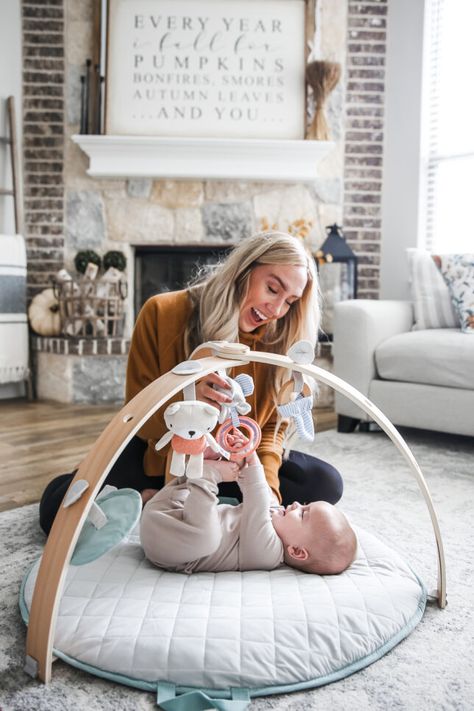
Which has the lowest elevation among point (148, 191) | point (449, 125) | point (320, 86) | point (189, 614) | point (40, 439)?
point (40, 439)

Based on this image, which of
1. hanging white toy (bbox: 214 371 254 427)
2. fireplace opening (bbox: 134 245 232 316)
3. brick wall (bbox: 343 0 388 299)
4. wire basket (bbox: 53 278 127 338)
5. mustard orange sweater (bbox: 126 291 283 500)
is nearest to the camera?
hanging white toy (bbox: 214 371 254 427)

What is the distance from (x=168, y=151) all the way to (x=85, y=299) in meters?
0.91

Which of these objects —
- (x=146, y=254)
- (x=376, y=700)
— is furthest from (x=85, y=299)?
(x=376, y=700)

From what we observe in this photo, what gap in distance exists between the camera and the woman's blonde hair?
142 centimetres

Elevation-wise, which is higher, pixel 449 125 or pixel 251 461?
pixel 449 125

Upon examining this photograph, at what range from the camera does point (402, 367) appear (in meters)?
2.72

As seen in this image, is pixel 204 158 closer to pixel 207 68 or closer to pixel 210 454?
pixel 207 68

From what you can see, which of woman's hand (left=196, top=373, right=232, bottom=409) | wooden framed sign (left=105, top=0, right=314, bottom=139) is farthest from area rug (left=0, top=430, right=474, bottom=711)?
wooden framed sign (left=105, top=0, right=314, bottom=139)

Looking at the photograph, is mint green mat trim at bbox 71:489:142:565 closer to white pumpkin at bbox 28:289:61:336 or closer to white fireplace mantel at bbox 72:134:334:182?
white pumpkin at bbox 28:289:61:336

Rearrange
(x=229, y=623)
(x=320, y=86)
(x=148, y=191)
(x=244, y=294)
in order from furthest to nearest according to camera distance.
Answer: (x=148, y=191)
(x=320, y=86)
(x=244, y=294)
(x=229, y=623)

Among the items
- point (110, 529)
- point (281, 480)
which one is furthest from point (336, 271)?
point (110, 529)

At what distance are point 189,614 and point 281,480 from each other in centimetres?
59

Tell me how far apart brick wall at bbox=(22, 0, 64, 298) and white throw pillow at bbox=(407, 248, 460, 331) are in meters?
1.90

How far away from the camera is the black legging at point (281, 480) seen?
5.31ft
